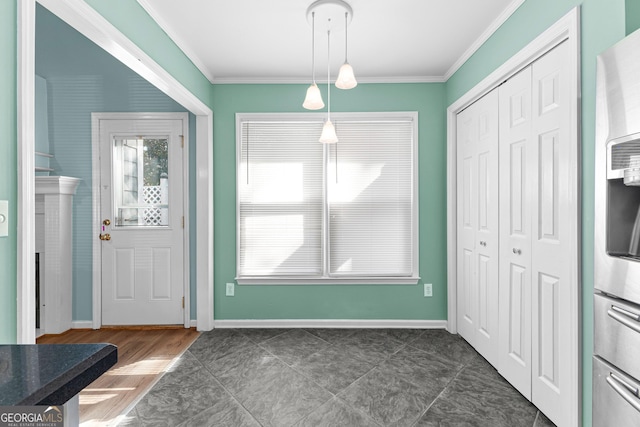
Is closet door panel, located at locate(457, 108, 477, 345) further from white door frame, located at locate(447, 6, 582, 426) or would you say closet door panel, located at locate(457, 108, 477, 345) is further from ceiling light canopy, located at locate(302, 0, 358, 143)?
Result: ceiling light canopy, located at locate(302, 0, 358, 143)

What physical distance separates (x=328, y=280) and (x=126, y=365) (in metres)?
1.92

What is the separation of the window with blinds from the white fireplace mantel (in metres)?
1.73

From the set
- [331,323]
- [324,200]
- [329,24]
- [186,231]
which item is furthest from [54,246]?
[329,24]

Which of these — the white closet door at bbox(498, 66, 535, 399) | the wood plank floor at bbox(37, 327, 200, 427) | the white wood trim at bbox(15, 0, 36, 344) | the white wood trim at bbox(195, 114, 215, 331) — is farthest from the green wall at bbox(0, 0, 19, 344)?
the white closet door at bbox(498, 66, 535, 399)

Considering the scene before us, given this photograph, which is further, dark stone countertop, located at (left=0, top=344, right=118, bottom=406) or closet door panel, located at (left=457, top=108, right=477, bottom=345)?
closet door panel, located at (left=457, top=108, right=477, bottom=345)

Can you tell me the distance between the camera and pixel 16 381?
1.86 feet

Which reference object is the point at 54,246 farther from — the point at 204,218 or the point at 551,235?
the point at 551,235

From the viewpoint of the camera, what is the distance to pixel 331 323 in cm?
356

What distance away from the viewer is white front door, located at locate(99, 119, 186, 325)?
357 centimetres

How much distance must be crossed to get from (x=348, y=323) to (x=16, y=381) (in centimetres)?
322

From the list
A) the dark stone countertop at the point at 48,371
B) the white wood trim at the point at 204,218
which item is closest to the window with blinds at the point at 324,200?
the white wood trim at the point at 204,218

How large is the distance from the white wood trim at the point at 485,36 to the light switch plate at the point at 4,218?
116 inches

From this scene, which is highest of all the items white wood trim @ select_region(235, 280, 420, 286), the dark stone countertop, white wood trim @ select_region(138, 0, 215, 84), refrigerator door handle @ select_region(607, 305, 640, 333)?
white wood trim @ select_region(138, 0, 215, 84)

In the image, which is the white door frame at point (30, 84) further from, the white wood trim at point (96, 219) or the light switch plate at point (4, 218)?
the white wood trim at point (96, 219)
